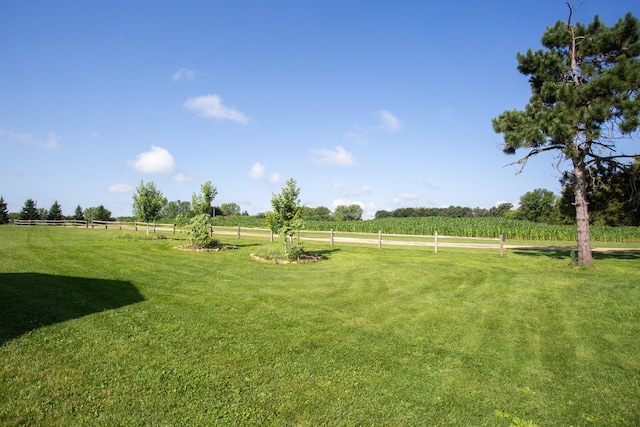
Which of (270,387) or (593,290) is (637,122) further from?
(270,387)

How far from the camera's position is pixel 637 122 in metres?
12.7

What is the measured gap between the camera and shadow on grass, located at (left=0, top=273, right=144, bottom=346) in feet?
19.2

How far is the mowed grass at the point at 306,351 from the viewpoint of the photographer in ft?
13.1

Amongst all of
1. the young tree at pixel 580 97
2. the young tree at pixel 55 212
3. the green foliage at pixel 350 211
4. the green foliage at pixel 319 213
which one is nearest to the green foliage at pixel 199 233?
the young tree at pixel 580 97

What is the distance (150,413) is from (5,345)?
2859mm

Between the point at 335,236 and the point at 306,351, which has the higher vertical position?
the point at 335,236

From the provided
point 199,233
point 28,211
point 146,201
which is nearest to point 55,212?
point 28,211

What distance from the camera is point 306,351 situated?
→ 18.3ft

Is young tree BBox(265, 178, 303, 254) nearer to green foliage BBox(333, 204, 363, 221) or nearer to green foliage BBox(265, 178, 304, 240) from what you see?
green foliage BBox(265, 178, 304, 240)

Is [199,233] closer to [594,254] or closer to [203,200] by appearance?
[203,200]

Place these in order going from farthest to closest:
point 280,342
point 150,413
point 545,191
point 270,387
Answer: point 545,191
point 280,342
point 270,387
point 150,413

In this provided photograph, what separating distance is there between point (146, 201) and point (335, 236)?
49.1 feet

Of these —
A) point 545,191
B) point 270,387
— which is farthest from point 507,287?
point 545,191

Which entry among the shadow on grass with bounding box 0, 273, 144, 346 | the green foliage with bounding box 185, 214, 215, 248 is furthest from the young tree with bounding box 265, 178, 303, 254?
the shadow on grass with bounding box 0, 273, 144, 346
